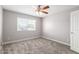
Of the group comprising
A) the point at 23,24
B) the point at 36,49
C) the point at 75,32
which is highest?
the point at 23,24

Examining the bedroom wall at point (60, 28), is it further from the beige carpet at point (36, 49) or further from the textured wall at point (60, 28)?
the beige carpet at point (36, 49)

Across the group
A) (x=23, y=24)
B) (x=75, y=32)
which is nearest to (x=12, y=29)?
(x=23, y=24)

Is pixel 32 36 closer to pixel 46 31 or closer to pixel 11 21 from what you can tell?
pixel 46 31

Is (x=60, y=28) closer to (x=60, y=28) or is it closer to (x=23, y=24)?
(x=60, y=28)

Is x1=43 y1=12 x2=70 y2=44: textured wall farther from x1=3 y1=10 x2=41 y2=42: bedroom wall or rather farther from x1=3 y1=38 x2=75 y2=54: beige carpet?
x1=3 y1=10 x2=41 y2=42: bedroom wall

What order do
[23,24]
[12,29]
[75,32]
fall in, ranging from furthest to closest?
[12,29] < [23,24] < [75,32]

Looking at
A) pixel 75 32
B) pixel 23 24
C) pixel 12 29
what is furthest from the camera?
pixel 12 29

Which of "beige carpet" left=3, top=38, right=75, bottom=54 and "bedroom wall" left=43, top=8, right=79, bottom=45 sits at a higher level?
"bedroom wall" left=43, top=8, right=79, bottom=45

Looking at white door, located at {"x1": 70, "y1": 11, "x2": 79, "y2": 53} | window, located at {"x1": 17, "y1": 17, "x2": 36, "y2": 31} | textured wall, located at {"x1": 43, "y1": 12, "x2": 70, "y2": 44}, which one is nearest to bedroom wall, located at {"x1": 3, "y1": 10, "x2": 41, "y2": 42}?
window, located at {"x1": 17, "y1": 17, "x2": 36, "y2": 31}

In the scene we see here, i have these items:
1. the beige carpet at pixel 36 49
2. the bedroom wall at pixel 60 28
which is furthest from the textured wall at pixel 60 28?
the beige carpet at pixel 36 49

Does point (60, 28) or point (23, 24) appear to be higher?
point (23, 24)

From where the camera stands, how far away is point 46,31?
3588mm

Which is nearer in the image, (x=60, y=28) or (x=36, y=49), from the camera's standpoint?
(x=36, y=49)
